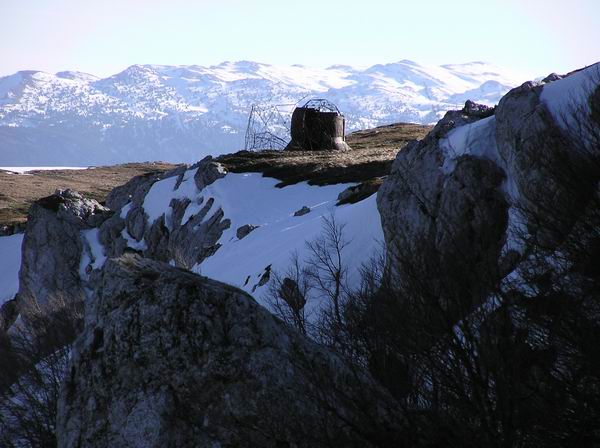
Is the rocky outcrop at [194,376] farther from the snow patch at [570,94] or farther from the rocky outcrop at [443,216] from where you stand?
the snow patch at [570,94]

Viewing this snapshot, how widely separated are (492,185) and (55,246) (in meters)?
43.6

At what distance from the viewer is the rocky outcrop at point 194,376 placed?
13.0 meters

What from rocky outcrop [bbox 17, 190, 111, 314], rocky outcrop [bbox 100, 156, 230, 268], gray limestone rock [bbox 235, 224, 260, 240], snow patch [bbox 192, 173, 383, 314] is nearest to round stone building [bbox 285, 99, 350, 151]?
rocky outcrop [bbox 100, 156, 230, 268]

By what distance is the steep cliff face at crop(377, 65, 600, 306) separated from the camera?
48.8 feet

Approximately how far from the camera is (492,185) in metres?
22.9

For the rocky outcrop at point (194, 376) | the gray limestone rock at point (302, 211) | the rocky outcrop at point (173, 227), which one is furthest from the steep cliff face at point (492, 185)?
the rocky outcrop at point (173, 227)

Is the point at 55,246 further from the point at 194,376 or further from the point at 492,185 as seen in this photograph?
the point at 194,376

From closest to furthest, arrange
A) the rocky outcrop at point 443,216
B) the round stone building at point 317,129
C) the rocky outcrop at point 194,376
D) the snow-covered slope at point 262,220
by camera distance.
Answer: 1. the rocky outcrop at point 194,376
2. the rocky outcrop at point 443,216
3. the snow-covered slope at point 262,220
4. the round stone building at point 317,129

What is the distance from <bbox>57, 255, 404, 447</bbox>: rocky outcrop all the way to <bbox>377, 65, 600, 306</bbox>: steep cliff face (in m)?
2.99

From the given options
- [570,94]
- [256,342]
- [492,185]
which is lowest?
[256,342]

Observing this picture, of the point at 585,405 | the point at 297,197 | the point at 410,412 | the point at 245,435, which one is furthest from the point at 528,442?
the point at 297,197

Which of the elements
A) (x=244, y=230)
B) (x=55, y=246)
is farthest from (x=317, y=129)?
(x=244, y=230)

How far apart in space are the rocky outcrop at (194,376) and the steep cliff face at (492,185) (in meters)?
2.99

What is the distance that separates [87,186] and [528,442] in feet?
436
